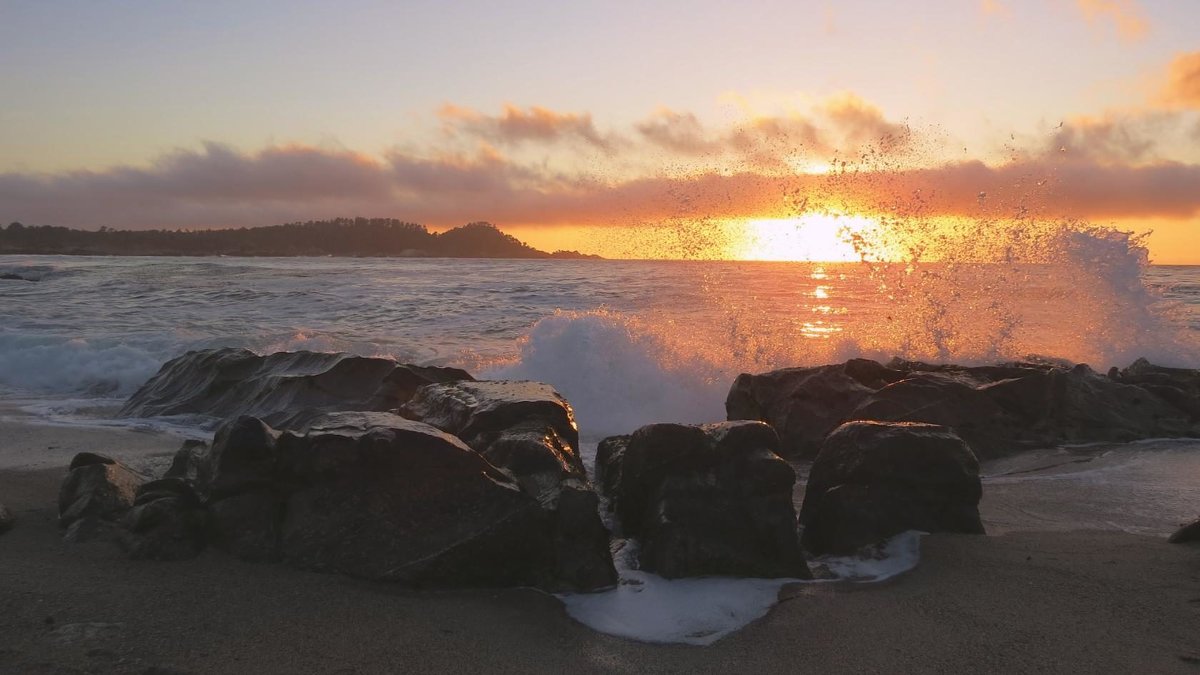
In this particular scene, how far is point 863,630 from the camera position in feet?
11.0

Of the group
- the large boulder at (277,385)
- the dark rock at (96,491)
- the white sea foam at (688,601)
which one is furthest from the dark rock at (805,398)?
the dark rock at (96,491)

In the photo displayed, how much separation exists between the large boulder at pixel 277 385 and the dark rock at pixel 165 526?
392 cm

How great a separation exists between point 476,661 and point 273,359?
7.30 metres

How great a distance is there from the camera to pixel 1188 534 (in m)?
Result: 4.30

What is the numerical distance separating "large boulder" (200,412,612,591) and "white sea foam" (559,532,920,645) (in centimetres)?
15

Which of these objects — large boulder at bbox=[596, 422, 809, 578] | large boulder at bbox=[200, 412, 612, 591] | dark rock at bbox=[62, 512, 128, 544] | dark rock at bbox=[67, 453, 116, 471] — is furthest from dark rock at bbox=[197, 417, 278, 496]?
large boulder at bbox=[596, 422, 809, 578]

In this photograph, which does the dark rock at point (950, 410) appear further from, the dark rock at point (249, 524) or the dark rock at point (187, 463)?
the dark rock at point (187, 463)

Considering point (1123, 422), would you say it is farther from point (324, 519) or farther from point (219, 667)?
point (219, 667)

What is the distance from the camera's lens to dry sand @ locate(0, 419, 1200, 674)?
2.92m

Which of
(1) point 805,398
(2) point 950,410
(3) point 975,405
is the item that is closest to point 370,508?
(1) point 805,398

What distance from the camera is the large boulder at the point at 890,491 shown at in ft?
14.5

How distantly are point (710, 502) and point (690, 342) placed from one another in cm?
771

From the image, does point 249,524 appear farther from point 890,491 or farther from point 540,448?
point 890,491

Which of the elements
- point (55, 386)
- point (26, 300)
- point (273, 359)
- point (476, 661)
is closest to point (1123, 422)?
point (476, 661)
